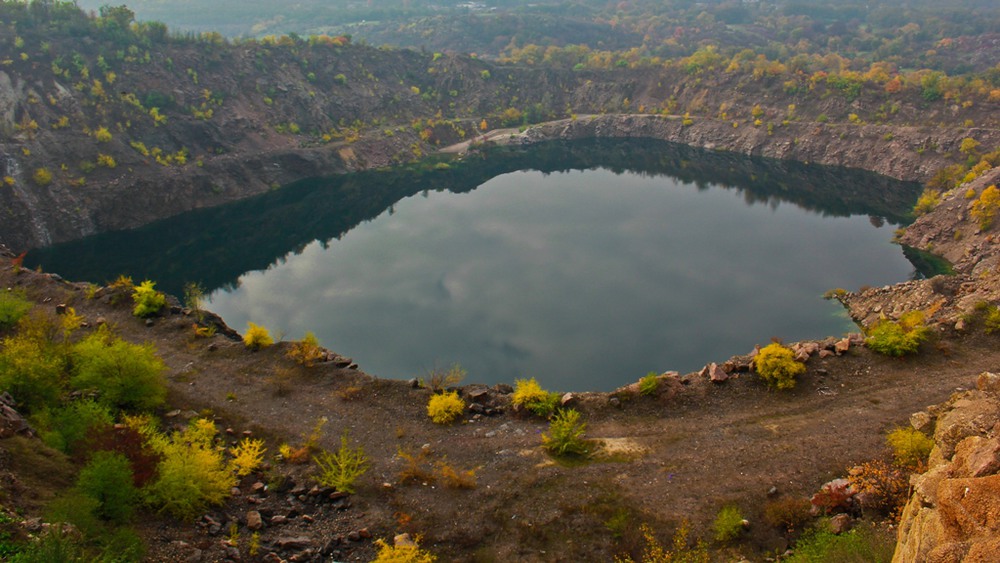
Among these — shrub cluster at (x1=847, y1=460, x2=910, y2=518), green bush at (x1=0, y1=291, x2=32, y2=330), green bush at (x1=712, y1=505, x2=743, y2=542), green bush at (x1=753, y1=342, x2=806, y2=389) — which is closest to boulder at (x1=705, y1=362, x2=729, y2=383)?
green bush at (x1=753, y1=342, x2=806, y2=389)

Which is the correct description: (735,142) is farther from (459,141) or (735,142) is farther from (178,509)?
(178,509)

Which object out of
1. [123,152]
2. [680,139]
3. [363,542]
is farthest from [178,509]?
[680,139]

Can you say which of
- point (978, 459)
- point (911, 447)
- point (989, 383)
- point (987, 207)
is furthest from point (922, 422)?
point (987, 207)

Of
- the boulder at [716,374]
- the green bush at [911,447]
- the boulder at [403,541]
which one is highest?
the green bush at [911,447]

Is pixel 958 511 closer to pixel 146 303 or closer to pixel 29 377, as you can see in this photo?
pixel 29 377

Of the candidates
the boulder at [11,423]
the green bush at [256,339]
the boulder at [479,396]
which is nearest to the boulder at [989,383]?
the boulder at [479,396]

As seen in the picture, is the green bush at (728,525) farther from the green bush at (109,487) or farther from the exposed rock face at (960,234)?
the exposed rock face at (960,234)

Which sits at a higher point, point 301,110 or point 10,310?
point 301,110
